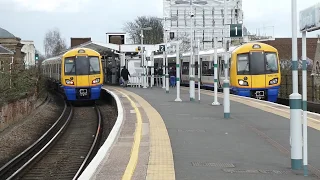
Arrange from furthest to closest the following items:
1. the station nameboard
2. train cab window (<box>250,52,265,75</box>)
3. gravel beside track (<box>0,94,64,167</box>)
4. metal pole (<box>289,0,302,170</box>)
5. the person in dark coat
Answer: the person in dark coat
train cab window (<box>250,52,265,75</box>)
gravel beside track (<box>0,94,64,167</box>)
metal pole (<box>289,0,302,170</box>)
the station nameboard

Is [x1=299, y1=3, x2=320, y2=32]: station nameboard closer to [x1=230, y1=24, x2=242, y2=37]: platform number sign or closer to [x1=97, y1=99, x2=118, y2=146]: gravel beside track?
[x1=230, y1=24, x2=242, y2=37]: platform number sign

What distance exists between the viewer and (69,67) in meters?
28.5

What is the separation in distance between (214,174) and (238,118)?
7488mm

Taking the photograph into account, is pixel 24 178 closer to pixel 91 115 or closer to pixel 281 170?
pixel 281 170

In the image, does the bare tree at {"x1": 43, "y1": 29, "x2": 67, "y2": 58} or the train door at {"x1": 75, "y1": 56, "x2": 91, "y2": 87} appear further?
the bare tree at {"x1": 43, "y1": 29, "x2": 67, "y2": 58}

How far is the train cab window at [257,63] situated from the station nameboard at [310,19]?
677 inches

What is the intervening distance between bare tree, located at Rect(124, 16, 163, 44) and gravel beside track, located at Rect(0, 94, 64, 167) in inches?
2006

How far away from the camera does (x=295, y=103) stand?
748cm

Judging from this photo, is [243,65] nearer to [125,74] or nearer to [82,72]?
[82,72]

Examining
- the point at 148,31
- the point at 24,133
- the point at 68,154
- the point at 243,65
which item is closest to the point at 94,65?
the point at 243,65

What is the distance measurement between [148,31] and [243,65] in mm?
56279

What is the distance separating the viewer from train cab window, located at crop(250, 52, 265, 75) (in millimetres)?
24500

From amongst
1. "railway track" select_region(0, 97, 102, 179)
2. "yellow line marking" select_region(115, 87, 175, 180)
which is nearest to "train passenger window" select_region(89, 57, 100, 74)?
"railway track" select_region(0, 97, 102, 179)

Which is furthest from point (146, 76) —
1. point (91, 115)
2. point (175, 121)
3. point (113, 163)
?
point (113, 163)
